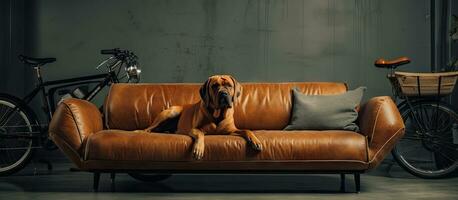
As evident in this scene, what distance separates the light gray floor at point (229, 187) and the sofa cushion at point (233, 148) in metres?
0.22

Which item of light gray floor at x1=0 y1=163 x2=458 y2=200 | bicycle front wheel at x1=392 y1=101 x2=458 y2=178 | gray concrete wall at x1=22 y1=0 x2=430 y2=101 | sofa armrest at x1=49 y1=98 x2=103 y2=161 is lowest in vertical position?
light gray floor at x1=0 y1=163 x2=458 y2=200

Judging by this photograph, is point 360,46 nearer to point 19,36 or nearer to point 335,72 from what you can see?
point 335,72

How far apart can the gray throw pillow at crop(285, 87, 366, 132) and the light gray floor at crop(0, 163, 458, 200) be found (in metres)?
0.39

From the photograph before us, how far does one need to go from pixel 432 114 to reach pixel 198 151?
6.22ft

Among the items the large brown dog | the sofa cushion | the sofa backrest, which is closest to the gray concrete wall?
the sofa backrest

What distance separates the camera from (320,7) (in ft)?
16.7

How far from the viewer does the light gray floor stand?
3.24 metres

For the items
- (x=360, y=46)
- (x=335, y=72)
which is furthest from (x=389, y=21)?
(x=335, y=72)

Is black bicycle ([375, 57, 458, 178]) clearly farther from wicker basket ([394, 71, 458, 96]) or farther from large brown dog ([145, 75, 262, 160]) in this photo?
large brown dog ([145, 75, 262, 160])

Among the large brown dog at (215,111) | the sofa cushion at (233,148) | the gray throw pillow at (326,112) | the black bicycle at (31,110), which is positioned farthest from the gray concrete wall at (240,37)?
the sofa cushion at (233,148)

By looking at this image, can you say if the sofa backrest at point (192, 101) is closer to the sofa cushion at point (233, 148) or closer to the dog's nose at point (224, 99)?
the dog's nose at point (224, 99)

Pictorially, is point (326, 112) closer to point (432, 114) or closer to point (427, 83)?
point (427, 83)

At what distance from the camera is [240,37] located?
201 inches

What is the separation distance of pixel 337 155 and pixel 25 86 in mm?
3177
